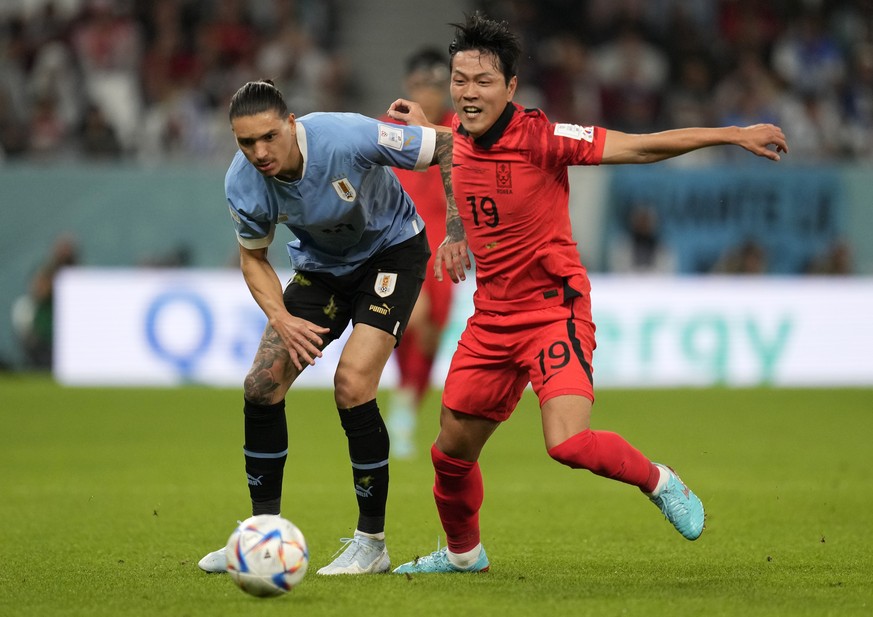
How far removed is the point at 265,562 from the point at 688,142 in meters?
2.17

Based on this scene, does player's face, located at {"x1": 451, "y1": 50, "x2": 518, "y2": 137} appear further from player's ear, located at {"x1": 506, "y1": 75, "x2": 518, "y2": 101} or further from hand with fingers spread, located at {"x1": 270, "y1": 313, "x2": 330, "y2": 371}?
hand with fingers spread, located at {"x1": 270, "y1": 313, "x2": 330, "y2": 371}

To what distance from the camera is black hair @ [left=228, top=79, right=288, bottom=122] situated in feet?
17.5

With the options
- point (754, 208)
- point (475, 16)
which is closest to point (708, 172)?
point (754, 208)

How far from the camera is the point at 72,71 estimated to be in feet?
56.1

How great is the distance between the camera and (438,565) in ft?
18.8

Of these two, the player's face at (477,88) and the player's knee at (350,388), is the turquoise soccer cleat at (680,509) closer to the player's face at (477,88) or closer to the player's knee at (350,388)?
the player's knee at (350,388)

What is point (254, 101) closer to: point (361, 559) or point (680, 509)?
point (361, 559)

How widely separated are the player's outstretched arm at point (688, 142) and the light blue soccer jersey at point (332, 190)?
0.92 metres

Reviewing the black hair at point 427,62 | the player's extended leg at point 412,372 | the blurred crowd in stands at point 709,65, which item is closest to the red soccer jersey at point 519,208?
the black hair at point 427,62

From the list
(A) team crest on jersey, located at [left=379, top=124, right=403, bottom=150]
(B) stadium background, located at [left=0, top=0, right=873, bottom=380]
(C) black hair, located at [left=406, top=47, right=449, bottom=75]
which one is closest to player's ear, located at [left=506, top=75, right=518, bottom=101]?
(A) team crest on jersey, located at [left=379, top=124, right=403, bottom=150]

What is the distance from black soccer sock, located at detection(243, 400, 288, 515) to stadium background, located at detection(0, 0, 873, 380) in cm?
926

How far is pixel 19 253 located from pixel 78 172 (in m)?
1.14

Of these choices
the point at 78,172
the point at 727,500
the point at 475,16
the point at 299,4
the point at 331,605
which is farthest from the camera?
the point at 299,4

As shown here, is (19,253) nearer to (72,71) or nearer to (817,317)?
(72,71)
